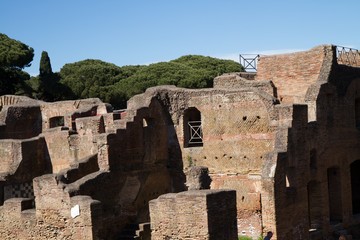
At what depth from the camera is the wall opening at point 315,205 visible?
1875 centimetres

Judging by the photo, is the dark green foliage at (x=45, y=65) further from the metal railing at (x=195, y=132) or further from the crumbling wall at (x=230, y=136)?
the metal railing at (x=195, y=132)

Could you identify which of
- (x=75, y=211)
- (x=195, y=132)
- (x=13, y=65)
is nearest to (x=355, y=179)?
(x=195, y=132)

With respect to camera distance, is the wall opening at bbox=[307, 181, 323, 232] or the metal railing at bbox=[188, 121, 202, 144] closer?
the wall opening at bbox=[307, 181, 323, 232]

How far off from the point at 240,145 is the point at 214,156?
100 centimetres

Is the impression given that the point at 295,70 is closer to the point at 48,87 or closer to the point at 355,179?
the point at 355,179

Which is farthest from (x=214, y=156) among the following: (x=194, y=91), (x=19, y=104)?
(x=19, y=104)

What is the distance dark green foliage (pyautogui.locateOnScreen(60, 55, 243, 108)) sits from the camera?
3881 centimetres

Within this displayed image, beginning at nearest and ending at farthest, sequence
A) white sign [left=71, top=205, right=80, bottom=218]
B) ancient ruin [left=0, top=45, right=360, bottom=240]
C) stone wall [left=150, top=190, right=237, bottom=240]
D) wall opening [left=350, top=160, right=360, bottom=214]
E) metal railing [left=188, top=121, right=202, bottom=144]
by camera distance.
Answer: stone wall [left=150, top=190, right=237, bottom=240] < white sign [left=71, top=205, right=80, bottom=218] < ancient ruin [left=0, top=45, right=360, bottom=240] < metal railing [left=188, top=121, right=202, bottom=144] < wall opening [left=350, top=160, right=360, bottom=214]

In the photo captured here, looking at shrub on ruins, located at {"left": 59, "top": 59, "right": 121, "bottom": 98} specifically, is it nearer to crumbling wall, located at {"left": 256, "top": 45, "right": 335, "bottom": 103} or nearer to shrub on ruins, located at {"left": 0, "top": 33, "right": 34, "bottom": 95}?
shrub on ruins, located at {"left": 0, "top": 33, "right": 34, "bottom": 95}

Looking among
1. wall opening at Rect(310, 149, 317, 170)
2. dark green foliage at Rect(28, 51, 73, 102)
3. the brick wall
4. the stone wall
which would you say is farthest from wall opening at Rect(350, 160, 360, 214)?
dark green foliage at Rect(28, 51, 73, 102)

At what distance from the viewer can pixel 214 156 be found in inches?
742

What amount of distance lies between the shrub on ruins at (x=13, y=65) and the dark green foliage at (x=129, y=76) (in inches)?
144

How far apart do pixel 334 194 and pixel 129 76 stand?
87.4 ft

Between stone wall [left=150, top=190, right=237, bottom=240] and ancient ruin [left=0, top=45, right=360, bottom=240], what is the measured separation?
1.59 meters
